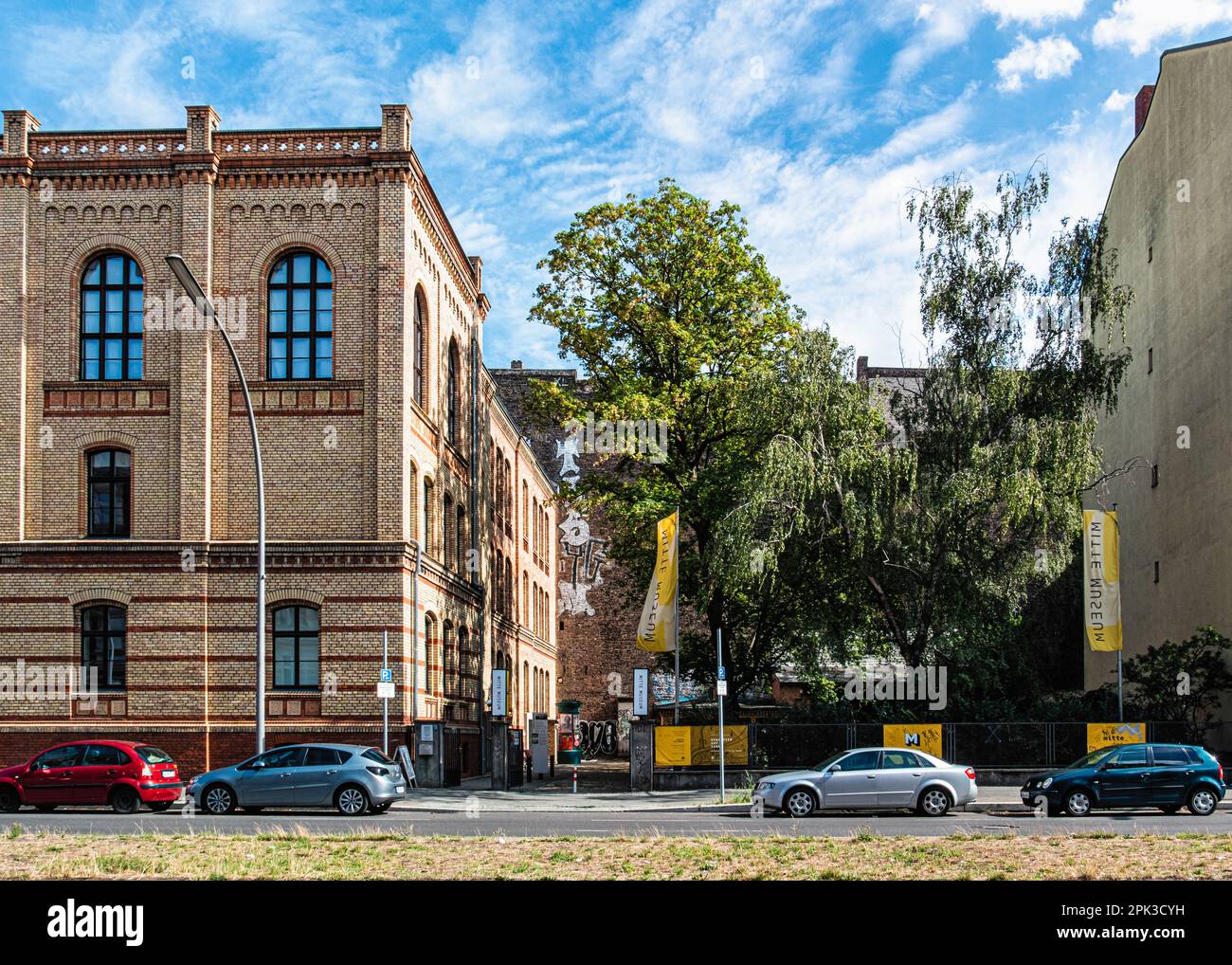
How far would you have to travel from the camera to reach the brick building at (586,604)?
6119cm

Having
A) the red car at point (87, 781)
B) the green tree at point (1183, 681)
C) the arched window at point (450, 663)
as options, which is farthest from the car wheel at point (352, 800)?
the green tree at point (1183, 681)

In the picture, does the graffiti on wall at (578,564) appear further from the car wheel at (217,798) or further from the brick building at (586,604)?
the car wheel at (217,798)

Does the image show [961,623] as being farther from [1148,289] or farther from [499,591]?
[499,591]

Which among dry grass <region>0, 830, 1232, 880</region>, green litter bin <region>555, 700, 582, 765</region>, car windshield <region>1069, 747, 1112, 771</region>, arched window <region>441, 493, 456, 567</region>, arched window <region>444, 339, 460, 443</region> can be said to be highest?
arched window <region>444, 339, 460, 443</region>

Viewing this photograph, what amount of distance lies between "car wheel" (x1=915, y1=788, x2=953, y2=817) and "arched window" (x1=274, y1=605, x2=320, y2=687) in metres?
14.9

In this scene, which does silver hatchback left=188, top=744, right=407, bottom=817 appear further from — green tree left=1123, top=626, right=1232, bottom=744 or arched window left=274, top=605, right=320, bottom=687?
green tree left=1123, top=626, right=1232, bottom=744

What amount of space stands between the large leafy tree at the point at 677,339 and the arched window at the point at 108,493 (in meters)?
12.0

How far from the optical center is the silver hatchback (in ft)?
76.6

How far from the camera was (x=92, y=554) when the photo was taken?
31.1m

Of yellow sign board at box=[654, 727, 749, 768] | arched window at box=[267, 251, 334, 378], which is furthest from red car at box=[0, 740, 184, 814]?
yellow sign board at box=[654, 727, 749, 768]

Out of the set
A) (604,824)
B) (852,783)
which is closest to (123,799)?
(604,824)

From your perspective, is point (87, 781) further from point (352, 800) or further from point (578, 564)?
point (578, 564)

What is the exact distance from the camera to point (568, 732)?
58.0 m
